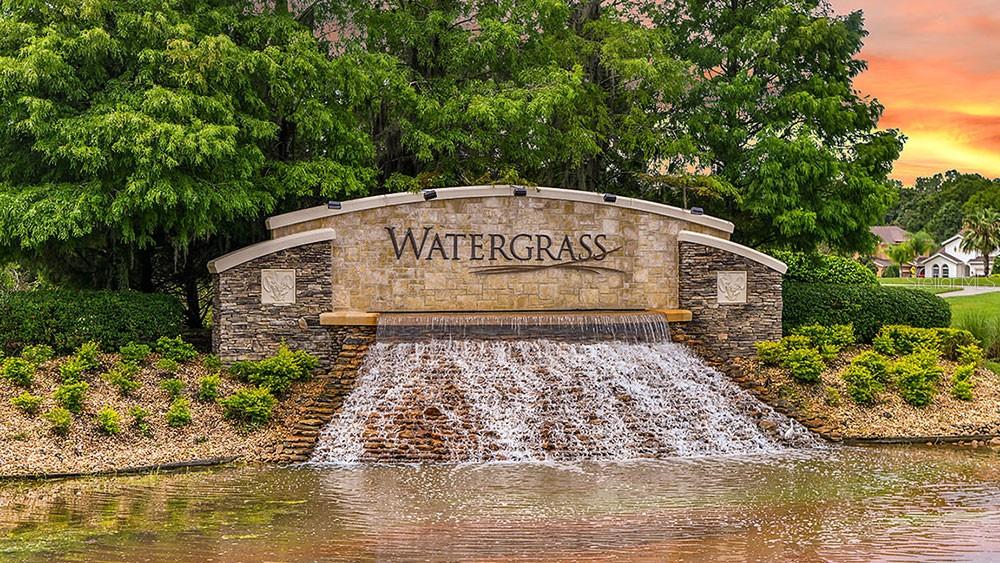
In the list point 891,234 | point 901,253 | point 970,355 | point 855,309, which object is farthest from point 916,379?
point 891,234

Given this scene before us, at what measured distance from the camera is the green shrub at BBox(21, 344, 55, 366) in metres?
16.2

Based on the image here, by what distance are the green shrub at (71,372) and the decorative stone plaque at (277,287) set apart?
3.49 metres

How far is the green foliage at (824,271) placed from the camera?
2478cm

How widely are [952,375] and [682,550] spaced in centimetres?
1159

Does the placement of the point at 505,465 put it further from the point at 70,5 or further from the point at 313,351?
the point at 70,5

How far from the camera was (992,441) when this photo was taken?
15.7 m

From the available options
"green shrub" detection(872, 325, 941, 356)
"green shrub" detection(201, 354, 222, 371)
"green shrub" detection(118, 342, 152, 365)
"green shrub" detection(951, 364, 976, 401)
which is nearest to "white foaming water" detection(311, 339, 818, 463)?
"green shrub" detection(201, 354, 222, 371)

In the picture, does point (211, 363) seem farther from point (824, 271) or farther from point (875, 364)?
point (824, 271)

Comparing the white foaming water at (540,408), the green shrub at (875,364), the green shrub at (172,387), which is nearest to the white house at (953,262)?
the green shrub at (875,364)

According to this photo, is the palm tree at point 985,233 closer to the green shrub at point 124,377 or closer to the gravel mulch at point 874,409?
the gravel mulch at point 874,409

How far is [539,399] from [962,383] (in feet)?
26.6

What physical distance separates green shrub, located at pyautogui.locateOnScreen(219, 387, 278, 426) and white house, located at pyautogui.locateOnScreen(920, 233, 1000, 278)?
255ft

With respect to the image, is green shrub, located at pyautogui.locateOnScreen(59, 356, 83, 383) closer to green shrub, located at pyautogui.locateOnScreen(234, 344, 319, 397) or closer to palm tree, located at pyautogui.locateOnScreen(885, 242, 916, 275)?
green shrub, located at pyautogui.locateOnScreen(234, 344, 319, 397)

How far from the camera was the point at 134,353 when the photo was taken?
1686cm
